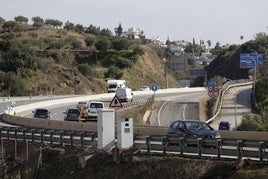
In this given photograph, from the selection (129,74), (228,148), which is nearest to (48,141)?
(228,148)

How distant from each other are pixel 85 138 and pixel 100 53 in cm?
12097

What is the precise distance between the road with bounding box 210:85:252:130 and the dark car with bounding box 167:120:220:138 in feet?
96.8

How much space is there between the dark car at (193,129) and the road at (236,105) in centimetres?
2950

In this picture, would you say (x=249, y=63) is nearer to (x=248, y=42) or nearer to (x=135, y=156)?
(x=135, y=156)

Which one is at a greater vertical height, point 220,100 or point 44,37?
point 44,37

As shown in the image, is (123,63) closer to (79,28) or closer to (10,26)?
(10,26)

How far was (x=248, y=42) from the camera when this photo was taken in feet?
517

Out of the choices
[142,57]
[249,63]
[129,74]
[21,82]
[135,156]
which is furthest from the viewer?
[142,57]

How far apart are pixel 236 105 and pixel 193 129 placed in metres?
45.0

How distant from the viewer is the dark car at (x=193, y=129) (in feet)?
88.5

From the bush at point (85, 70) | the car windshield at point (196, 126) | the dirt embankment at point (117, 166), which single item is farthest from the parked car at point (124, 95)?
the car windshield at point (196, 126)

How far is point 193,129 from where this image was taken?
2759cm

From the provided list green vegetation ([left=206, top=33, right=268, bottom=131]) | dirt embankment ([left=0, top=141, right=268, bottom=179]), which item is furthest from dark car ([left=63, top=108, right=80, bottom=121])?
green vegetation ([left=206, top=33, right=268, bottom=131])

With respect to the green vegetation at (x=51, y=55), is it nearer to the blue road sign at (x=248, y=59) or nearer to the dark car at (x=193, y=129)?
the blue road sign at (x=248, y=59)
